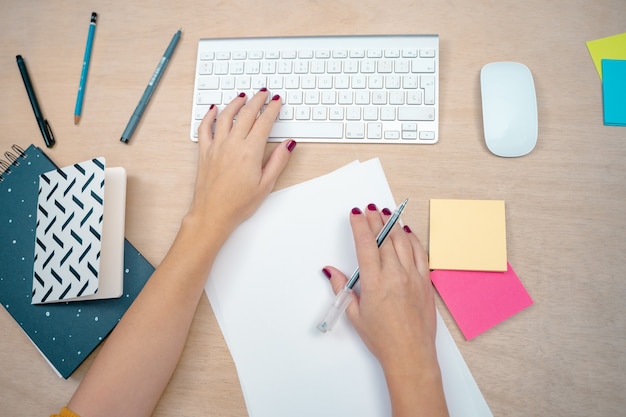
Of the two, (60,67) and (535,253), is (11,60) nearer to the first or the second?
(60,67)

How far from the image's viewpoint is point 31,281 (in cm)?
67

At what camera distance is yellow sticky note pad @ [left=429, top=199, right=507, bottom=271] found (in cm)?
61

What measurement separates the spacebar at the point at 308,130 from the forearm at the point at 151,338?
178 mm

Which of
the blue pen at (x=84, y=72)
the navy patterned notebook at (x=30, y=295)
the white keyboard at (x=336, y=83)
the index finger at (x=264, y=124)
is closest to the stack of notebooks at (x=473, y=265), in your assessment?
the white keyboard at (x=336, y=83)

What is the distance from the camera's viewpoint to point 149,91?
2.35 feet

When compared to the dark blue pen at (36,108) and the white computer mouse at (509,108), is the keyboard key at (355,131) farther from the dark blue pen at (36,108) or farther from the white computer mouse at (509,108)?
the dark blue pen at (36,108)

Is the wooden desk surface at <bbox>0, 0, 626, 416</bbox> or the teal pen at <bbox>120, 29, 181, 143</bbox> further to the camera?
the teal pen at <bbox>120, 29, 181, 143</bbox>

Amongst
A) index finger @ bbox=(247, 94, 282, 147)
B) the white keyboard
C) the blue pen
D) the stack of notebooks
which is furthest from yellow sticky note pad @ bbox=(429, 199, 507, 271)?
the blue pen

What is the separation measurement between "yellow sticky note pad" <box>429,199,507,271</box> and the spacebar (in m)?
0.18

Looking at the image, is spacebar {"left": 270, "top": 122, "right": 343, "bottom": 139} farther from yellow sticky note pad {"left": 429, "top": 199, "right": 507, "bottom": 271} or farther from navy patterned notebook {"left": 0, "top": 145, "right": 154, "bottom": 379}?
navy patterned notebook {"left": 0, "top": 145, "right": 154, "bottom": 379}

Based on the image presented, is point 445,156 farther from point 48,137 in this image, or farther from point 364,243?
point 48,137

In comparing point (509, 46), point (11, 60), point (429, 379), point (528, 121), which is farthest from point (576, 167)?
point (11, 60)

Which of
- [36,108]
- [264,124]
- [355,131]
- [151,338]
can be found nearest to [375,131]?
[355,131]

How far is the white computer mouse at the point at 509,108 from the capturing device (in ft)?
2.09
